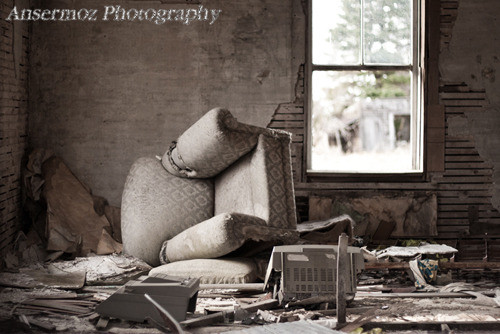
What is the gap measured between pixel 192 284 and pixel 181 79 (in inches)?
118

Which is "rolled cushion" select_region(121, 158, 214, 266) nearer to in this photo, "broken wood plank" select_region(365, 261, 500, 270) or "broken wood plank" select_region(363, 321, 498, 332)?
"broken wood plank" select_region(365, 261, 500, 270)

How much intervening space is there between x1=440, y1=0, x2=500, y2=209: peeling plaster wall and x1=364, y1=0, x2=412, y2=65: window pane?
1.29ft

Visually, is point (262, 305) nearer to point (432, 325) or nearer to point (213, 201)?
point (432, 325)

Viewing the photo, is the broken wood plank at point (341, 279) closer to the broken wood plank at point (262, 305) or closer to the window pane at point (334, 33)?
the broken wood plank at point (262, 305)

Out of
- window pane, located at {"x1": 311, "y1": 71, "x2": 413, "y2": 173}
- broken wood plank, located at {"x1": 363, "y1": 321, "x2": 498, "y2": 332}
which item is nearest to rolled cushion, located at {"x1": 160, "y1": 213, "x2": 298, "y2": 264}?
broken wood plank, located at {"x1": 363, "y1": 321, "x2": 498, "y2": 332}

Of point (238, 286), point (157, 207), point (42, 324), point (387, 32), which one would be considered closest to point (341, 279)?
point (238, 286)

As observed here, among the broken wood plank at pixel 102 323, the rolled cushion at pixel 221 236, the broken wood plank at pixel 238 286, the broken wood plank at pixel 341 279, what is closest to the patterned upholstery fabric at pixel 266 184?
the rolled cushion at pixel 221 236

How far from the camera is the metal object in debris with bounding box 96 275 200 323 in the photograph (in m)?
4.04

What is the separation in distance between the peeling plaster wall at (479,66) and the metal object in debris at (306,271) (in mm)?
2987

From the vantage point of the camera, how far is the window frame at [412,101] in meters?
6.69

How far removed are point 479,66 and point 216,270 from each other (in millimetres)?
3497

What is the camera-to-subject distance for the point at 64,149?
266 inches

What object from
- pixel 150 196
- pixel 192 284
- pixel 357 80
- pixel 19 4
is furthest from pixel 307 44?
pixel 357 80

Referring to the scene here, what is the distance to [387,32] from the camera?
6.72 metres
